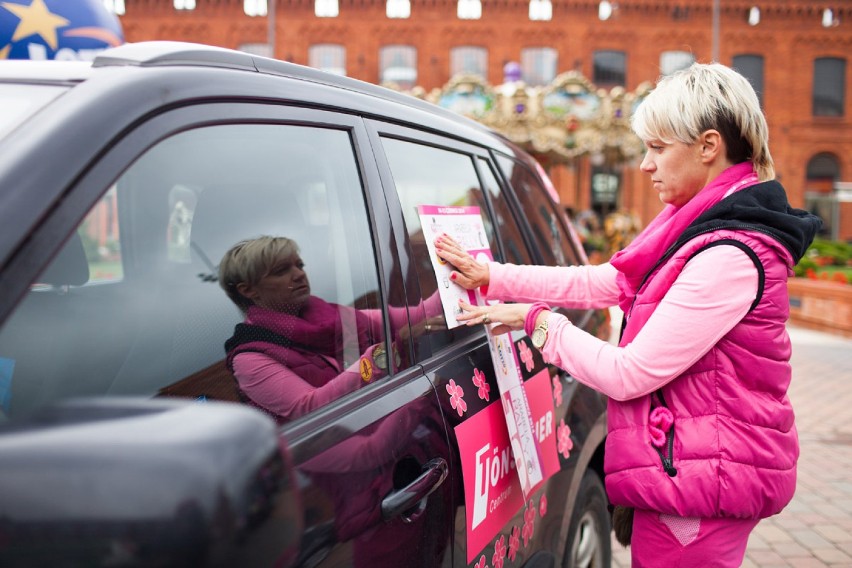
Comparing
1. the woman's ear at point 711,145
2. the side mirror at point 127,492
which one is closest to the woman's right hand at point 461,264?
the woman's ear at point 711,145

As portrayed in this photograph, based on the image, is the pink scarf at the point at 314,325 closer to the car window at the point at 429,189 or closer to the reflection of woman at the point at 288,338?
the reflection of woman at the point at 288,338

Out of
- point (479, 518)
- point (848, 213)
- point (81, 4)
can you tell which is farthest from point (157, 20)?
point (479, 518)

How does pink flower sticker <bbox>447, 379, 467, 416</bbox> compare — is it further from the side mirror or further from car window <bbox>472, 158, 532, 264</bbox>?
the side mirror

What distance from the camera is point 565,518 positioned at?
2342mm

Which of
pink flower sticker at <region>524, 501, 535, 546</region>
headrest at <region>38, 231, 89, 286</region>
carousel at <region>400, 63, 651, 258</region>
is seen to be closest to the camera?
headrest at <region>38, 231, 89, 286</region>

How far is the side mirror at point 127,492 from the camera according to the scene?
1.98ft

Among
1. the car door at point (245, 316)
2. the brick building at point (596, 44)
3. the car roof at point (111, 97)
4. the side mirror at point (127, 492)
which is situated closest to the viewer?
the side mirror at point (127, 492)

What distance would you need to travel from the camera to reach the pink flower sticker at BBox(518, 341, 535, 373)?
216cm

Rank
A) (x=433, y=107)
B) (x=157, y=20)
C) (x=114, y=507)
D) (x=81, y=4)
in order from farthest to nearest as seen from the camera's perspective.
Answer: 1. (x=157, y=20)
2. (x=81, y=4)
3. (x=433, y=107)
4. (x=114, y=507)

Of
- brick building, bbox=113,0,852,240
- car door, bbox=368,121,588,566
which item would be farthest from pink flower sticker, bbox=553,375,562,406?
brick building, bbox=113,0,852,240

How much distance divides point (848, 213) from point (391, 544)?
3736cm

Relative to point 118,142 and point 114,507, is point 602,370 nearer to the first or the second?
point 118,142

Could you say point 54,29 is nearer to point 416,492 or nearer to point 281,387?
point 281,387

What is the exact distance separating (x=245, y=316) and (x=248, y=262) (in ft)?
0.35
